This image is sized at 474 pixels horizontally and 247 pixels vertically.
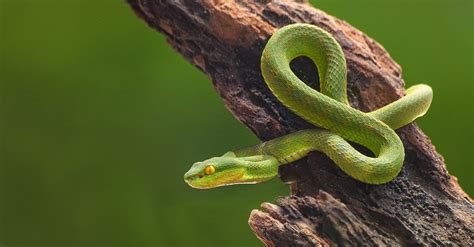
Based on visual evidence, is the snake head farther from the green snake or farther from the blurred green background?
the blurred green background

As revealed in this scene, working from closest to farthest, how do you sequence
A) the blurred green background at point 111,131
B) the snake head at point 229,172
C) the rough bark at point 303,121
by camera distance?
the rough bark at point 303,121, the snake head at point 229,172, the blurred green background at point 111,131

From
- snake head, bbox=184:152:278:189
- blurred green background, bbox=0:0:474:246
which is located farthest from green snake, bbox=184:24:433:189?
blurred green background, bbox=0:0:474:246

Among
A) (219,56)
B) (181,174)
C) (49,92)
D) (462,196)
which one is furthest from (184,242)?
(462,196)

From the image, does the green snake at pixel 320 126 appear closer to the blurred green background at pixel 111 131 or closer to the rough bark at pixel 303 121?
the rough bark at pixel 303 121

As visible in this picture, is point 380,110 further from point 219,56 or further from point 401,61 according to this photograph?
point 401,61

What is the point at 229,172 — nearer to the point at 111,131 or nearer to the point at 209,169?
the point at 209,169

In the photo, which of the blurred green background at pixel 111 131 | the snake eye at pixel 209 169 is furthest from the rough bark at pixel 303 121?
the blurred green background at pixel 111 131

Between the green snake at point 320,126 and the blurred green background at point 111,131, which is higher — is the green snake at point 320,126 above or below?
below
